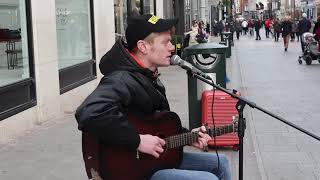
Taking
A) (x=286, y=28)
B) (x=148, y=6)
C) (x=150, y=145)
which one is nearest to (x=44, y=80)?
(x=150, y=145)

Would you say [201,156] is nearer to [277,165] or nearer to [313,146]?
[277,165]

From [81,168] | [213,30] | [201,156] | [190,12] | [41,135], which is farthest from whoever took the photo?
[213,30]

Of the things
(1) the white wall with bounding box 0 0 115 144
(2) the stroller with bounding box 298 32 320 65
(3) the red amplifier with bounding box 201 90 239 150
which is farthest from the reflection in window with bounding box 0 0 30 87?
(2) the stroller with bounding box 298 32 320 65

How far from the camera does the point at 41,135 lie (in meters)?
7.67

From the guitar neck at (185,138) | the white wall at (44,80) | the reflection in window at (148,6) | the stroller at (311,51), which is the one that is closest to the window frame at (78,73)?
the white wall at (44,80)

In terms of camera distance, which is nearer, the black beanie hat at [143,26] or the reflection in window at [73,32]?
the black beanie hat at [143,26]

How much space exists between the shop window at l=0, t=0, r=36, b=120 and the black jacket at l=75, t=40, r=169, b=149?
4.57 meters

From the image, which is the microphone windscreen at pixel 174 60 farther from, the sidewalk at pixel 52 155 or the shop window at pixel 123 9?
the shop window at pixel 123 9

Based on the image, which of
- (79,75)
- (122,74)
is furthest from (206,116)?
(79,75)

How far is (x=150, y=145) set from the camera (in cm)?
299

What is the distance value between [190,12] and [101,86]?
103 ft

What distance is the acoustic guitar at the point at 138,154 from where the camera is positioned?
3.04 meters

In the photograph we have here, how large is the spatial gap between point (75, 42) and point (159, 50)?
7.88m

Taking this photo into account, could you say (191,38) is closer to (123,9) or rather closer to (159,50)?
(123,9)
